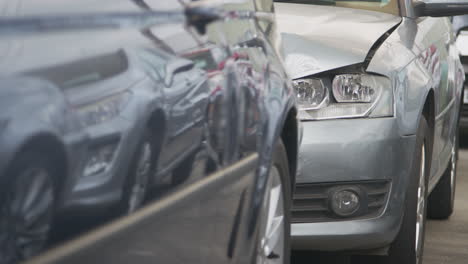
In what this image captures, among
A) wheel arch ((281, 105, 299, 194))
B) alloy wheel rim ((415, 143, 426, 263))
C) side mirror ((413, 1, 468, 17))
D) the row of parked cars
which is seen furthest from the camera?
side mirror ((413, 1, 468, 17))

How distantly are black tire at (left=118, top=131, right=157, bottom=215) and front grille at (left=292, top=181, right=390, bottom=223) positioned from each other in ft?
7.72

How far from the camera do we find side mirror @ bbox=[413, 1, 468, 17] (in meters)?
5.50

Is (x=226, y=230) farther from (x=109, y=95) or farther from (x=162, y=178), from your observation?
(x=109, y=95)

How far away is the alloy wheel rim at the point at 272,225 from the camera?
10.7 ft

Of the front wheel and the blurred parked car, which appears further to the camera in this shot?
the front wheel

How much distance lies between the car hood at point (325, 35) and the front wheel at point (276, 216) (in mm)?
944

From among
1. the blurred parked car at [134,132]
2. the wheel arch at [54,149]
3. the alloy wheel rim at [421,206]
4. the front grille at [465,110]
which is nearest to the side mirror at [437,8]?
the alloy wheel rim at [421,206]

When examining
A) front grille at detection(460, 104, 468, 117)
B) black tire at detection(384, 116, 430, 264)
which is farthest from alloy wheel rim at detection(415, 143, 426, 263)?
front grille at detection(460, 104, 468, 117)

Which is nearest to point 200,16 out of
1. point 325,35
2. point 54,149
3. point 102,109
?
point 102,109

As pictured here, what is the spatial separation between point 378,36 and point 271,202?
1.69m

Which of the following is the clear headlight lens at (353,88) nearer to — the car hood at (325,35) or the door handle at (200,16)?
the car hood at (325,35)

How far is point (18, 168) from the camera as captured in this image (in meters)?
1.67

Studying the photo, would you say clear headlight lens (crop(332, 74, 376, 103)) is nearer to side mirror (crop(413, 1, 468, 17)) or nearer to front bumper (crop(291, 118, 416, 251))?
front bumper (crop(291, 118, 416, 251))

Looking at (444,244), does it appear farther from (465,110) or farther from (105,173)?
(465,110)
